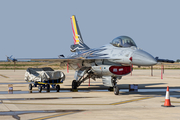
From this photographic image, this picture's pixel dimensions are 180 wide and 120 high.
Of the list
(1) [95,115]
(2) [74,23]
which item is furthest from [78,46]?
(1) [95,115]

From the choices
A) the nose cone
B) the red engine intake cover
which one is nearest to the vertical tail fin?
the red engine intake cover

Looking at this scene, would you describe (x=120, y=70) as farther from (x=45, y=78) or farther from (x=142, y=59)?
(x=45, y=78)

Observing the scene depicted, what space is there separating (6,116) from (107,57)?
34.0ft

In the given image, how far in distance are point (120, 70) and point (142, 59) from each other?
2642mm

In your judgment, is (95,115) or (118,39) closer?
(95,115)

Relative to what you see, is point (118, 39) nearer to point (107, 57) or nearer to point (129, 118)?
point (107, 57)

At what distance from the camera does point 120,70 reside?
1967cm

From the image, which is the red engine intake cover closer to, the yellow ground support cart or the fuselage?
the fuselage

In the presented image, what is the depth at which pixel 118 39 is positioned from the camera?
19953 millimetres

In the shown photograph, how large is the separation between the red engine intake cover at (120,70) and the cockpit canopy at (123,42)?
59.8 inches

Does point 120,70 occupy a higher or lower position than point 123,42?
lower

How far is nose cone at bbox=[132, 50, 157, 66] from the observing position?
56.1ft

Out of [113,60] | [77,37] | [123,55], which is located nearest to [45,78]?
[113,60]

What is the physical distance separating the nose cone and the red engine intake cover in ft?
5.83
